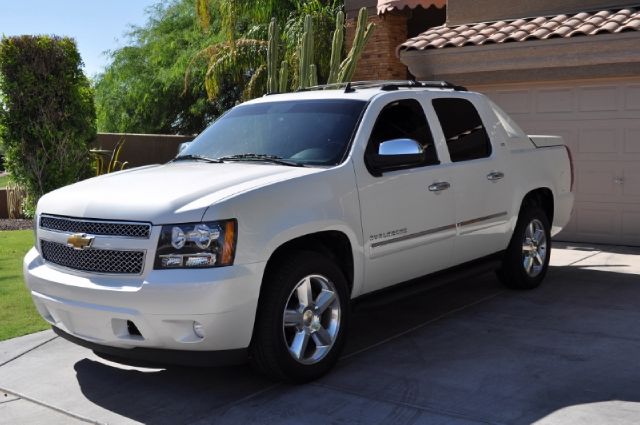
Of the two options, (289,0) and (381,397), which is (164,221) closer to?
(381,397)

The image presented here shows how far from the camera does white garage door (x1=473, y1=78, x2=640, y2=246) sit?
11.5m

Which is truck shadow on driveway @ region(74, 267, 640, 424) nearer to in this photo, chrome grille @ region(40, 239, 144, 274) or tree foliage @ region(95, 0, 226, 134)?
chrome grille @ region(40, 239, 144, 274)

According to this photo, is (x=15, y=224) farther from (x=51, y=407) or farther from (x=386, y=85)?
(x=51, y=407)

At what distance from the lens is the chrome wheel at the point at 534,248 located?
833cm

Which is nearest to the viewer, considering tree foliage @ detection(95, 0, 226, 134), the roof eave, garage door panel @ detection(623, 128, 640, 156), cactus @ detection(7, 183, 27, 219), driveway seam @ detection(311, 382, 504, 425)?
driveway seam @ detection(311, 382, 504, 425)

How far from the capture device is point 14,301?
332 inches

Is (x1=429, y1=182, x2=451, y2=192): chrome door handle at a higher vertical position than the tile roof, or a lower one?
lower

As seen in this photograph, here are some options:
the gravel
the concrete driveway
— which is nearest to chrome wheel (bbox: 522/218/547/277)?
the concrete driveway

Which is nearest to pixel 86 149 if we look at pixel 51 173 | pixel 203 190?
pixel 51 173

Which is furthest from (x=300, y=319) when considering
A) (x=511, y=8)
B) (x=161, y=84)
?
(x=161, y=84)

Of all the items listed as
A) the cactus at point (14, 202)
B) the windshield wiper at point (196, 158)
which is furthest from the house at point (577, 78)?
the cactus at point (14, 202)

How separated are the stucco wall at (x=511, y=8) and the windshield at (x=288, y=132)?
728 cm

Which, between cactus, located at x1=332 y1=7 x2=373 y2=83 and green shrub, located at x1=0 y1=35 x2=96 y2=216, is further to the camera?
green shrub, located at x1=0 y1=35 x2=96 y2=216

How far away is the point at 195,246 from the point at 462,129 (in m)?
3.21
